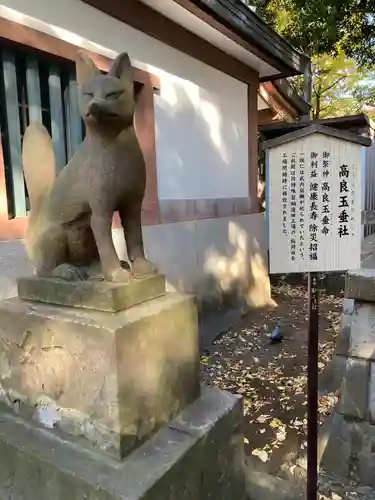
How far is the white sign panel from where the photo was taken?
1.58m

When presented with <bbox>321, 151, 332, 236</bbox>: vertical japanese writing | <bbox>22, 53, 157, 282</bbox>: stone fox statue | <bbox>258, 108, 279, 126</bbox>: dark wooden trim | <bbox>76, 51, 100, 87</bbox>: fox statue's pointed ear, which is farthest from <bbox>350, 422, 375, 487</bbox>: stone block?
<bbox>258, 108, 279, 126</bbox>: dark wooden trim

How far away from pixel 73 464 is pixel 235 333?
4.01m

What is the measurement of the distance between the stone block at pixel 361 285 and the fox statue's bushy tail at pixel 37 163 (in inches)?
74.1

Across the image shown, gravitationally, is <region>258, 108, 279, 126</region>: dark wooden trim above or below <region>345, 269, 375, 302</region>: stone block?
above

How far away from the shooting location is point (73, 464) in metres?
1.45

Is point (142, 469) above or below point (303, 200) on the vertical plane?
below

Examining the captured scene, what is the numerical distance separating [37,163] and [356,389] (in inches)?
92.2

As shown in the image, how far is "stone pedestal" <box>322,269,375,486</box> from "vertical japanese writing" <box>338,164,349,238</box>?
97 cm

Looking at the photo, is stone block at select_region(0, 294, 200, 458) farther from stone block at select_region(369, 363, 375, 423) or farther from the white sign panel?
stone block at select_region(369, 363, 375, 423)

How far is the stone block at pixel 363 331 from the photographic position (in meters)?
2.47

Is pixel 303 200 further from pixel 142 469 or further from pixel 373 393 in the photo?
pixel 373 393

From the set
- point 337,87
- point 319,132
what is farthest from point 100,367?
point 337,87

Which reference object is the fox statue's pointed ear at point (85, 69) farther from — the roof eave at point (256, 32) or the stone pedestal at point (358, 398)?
the roof eave at point (256, 32)

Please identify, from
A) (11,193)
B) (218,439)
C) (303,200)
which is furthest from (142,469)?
(11,193)
